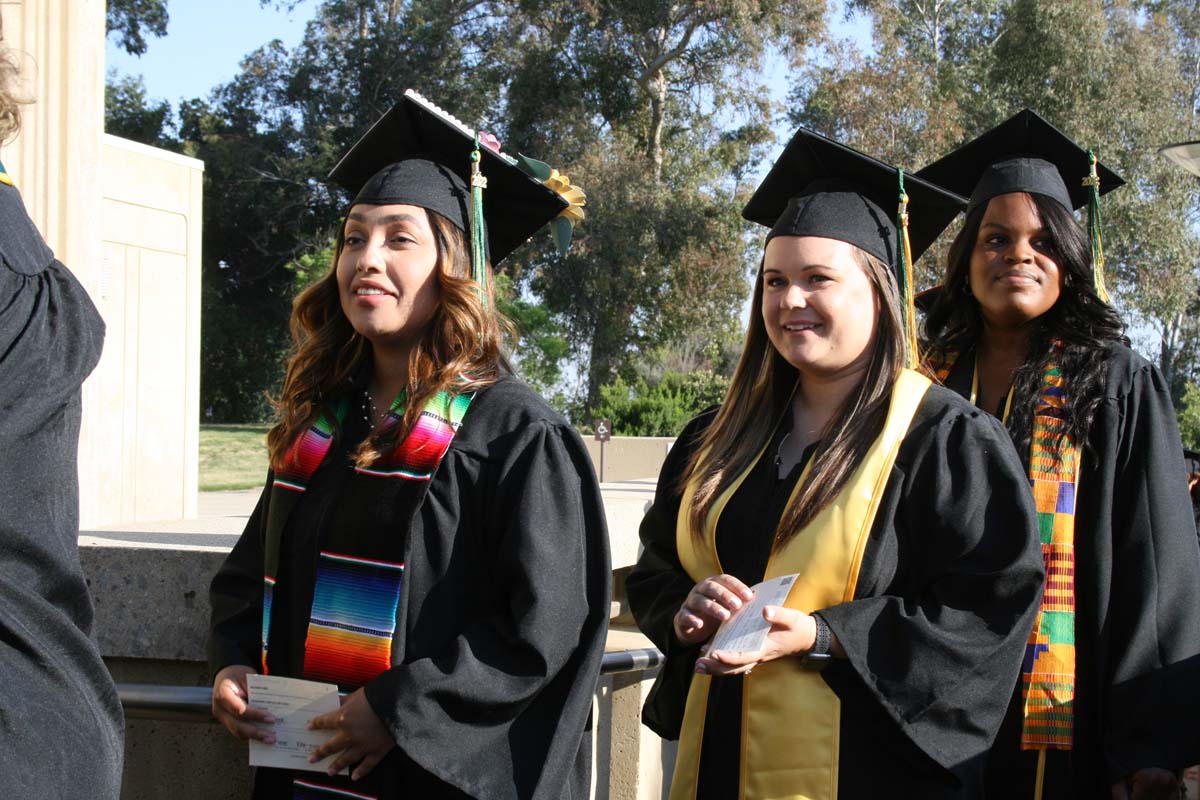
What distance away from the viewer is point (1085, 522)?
2871mm

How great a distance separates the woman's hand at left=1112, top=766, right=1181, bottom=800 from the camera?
2.62 metres

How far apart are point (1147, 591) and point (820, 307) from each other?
1004 mm

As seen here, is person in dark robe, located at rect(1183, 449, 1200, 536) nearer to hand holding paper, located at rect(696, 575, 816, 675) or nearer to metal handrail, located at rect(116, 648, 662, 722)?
hand holding paper, located at rect(696, 575, 816, 675)

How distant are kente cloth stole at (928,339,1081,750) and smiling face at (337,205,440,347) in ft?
4.64

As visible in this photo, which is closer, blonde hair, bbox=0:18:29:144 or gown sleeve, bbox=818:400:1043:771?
blonde hair, bbox=0:18:29:144

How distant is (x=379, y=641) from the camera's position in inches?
91.1

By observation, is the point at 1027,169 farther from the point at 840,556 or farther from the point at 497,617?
the point at 497,617

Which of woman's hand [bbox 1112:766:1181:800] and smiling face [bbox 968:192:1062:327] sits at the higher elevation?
smiling face [bbox 968:192:1062:327]

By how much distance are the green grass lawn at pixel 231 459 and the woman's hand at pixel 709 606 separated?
16768 millimetres

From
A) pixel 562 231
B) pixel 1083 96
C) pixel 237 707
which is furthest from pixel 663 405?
pixel 237 707

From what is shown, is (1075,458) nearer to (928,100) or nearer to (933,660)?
(933,660)

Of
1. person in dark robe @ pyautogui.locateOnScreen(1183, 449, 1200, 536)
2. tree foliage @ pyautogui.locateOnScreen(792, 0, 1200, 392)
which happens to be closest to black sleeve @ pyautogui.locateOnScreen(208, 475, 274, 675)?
person in dark robe @ pyautogui.locateOnScreen(1183, 449, 1200, 536)

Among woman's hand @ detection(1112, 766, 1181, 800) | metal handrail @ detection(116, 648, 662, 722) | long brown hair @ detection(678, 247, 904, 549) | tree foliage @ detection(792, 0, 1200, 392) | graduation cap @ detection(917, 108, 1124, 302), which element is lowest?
woman's hand @ detection(1112, 766, 1181, 800)

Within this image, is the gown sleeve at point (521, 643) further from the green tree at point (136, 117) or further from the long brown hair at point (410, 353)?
the green tree at point (136, 117)
